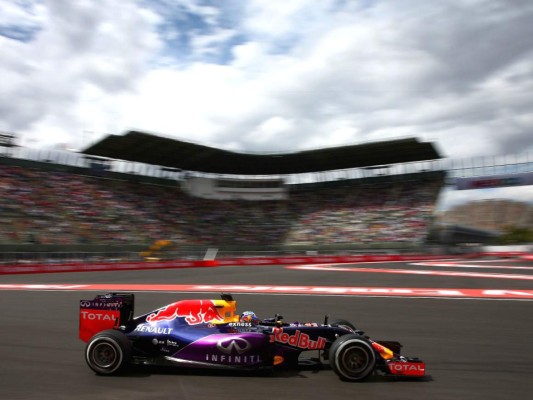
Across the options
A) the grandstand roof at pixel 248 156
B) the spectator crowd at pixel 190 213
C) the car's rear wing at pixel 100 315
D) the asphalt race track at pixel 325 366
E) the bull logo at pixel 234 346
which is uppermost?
the grandstand roof at pixel 248 156

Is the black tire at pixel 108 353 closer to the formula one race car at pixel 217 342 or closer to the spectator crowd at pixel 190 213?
the formula one race car at pixel 217 342

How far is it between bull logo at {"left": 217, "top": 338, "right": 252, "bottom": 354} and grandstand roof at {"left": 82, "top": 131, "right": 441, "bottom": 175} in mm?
28456

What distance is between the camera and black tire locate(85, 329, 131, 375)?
479cm

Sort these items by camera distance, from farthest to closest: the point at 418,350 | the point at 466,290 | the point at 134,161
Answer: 1. the point at 134,161
2. the point at 466,290
3. the point at 418,350

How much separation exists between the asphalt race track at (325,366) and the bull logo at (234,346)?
0.96 feet

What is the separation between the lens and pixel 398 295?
449 inches

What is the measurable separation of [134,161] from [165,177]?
3095mm

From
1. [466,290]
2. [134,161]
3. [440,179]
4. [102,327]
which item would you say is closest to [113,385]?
[102,327]

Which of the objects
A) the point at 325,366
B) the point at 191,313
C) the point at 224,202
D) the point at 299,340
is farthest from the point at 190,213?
the point at 299,340

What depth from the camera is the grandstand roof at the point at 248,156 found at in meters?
32.8

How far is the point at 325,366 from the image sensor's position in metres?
5.12

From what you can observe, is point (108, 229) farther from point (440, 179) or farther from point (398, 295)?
point (440, 179)

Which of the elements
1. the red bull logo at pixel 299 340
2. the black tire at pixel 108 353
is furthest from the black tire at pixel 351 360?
the black tire at pixel 108 353

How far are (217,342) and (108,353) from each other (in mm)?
1210
